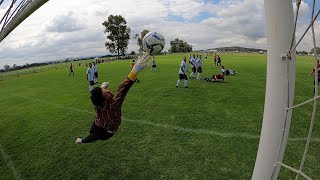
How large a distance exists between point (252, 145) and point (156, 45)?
17.3 ft

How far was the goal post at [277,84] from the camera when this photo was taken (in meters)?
2.58

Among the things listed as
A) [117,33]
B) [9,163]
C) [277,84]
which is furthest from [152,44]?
[117,33]

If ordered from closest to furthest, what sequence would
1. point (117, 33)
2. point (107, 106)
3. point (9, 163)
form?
point (107, 106)
point (9, 163)
point (117, 33)

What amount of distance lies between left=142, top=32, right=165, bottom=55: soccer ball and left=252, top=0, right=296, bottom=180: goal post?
9.15 feet

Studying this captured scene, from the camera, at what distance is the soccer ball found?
5.26m

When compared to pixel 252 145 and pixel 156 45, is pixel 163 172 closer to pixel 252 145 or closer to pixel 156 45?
pixel 252 145

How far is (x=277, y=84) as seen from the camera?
103 inches

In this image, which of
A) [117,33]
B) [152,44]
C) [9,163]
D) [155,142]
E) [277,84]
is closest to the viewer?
[277,84]

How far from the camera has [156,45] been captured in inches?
208

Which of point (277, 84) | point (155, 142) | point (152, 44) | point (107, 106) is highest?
point (152, 44)

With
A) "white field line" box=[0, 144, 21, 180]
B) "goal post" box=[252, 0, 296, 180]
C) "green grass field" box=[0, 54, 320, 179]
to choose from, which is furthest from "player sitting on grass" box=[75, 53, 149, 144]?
"white field line" box=[0, 144, 21, 180]

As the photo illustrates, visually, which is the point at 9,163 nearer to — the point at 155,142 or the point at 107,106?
the point at 155,142

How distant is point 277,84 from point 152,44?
2.97m

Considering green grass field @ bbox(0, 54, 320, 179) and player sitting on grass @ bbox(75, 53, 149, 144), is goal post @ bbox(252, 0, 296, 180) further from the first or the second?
green grass field @ bbox(0, 54, 320, 179)
